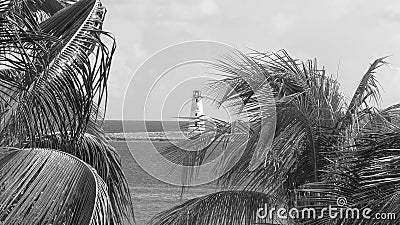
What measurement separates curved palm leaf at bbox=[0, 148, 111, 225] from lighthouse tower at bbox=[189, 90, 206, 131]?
246cm

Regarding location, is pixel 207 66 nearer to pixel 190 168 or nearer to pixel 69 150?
pixel 190 168

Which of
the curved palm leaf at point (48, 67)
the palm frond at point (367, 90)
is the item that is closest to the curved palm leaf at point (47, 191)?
the curved palm leaf at point (48, 67)

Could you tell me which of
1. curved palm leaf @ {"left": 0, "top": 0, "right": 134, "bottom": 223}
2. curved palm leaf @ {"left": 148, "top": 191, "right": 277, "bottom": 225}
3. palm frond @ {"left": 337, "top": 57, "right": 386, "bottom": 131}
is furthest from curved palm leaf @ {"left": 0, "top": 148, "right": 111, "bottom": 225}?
palm frond @ {"left": 337, "top": 57, "right": 386, "bottom": 131}

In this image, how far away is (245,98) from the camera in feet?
23.4

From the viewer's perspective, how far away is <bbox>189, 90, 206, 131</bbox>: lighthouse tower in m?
7.48

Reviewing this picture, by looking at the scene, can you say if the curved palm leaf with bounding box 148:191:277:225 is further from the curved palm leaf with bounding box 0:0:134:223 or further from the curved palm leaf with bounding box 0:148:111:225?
the curved palm leaf with bounding box 0:148:111:225

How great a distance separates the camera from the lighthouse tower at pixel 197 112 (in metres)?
7.48

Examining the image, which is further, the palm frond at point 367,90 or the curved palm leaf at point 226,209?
the palm frond at point 367,90

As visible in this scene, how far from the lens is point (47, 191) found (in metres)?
4.72

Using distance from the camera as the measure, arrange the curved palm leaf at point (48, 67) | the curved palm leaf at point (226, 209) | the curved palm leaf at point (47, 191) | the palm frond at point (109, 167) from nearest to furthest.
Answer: the curved palm leaf at point (47, 191)
the curved palm leaf at point (48, 67)
the curved palm leaf at point (226, 209)
the palm frond at point (109, 167)

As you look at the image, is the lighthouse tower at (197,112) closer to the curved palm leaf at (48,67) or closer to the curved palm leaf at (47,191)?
the curved palm leaf at (48,67)

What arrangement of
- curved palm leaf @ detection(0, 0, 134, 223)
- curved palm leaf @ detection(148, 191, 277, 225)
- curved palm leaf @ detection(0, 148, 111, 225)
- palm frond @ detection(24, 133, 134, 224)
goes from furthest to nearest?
1. palm frond @ detection(24, 133, 134, 224)
2. curved palm leaf @ detection(148, 191, 277, 225)
3. curved palm leaf @ detection(0, 0, 134, 223)
4. curved palm leaf @ detection(0, 148, 111, 225)

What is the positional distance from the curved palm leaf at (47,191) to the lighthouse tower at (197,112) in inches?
97.0

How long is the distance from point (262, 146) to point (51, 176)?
2.53m
